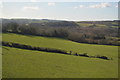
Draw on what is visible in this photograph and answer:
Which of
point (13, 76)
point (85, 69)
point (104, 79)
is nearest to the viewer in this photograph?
point (13, 76)

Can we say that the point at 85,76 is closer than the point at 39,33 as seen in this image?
Yes

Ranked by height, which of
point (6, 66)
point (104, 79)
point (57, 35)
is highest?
point (57, 35)

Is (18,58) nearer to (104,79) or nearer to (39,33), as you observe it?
(104,79)

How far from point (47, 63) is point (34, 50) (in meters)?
8.77

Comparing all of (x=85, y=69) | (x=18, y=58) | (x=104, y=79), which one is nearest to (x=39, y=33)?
(x=18, y=58)

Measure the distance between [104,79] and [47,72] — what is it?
6822mm

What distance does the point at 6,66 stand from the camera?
2144 centimetres

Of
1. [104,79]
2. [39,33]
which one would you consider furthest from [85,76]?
[39,33]

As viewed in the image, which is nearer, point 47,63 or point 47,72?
point 47,72

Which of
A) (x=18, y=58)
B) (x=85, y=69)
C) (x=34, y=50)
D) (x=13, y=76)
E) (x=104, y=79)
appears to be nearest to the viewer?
(x=13, y=76)

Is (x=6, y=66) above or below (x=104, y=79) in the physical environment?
above

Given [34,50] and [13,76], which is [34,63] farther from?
[34,50]

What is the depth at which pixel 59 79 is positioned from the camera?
738 inches

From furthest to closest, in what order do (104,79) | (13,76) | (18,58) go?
(18,58) < (104,79) < (13,76)
